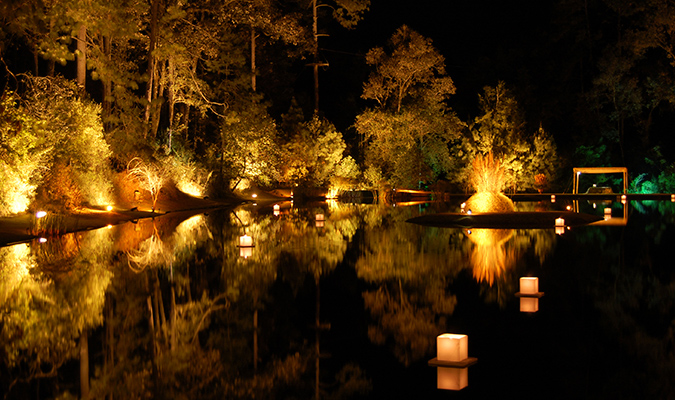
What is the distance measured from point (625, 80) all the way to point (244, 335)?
59.7 metres

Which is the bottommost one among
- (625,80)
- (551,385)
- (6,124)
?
(551,385)

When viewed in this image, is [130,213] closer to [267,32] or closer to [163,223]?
[163,223]

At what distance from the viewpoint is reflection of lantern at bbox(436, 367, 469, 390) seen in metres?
6.89

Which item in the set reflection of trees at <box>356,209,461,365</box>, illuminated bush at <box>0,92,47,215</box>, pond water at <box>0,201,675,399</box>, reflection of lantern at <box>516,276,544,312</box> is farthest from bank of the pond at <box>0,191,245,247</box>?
reflection of lantern at <box>516,276,544,312</box>

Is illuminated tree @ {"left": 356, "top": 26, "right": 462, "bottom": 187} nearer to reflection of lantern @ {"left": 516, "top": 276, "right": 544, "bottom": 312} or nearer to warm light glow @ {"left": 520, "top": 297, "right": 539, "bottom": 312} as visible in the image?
reflection of lantern @ {"left": 516, "top": 276, "right": 544, "bottom": 312}

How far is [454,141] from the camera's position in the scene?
195 feet

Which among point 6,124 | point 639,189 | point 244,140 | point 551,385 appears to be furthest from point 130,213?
point 639,189

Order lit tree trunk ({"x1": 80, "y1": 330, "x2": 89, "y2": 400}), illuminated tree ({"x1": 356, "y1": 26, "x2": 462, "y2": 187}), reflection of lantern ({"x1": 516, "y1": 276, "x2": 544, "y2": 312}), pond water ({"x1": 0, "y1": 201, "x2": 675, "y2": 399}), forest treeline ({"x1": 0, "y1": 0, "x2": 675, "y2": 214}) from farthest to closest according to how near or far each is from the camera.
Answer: illuminated tree ({"x1": 356, "y1": 26, "x2": 462, "y2": 187}) < forest treeline ({"x1": 0, "y1": 0, "x2": 675, "y2": 214}) < reflection of lantern ({"x1": 516, "y1": 276, "x2": 544, "y2": 312}) < pond water ({"x1": 0, "y1": 201, "x2": 675, "y2": 399}) < lit tree trunk ({"x1": 80, "y1": 330, "x2": 89, "y2": 400})

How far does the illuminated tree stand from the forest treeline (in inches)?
4.6

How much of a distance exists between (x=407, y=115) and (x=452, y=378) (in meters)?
47.6

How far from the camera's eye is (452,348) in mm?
7445

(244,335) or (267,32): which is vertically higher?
(267,32)

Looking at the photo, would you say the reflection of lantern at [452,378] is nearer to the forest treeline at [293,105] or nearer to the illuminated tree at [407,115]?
the forest treeline at [293,105]

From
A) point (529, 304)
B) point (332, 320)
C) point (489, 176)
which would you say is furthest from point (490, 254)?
point (489, 176)
